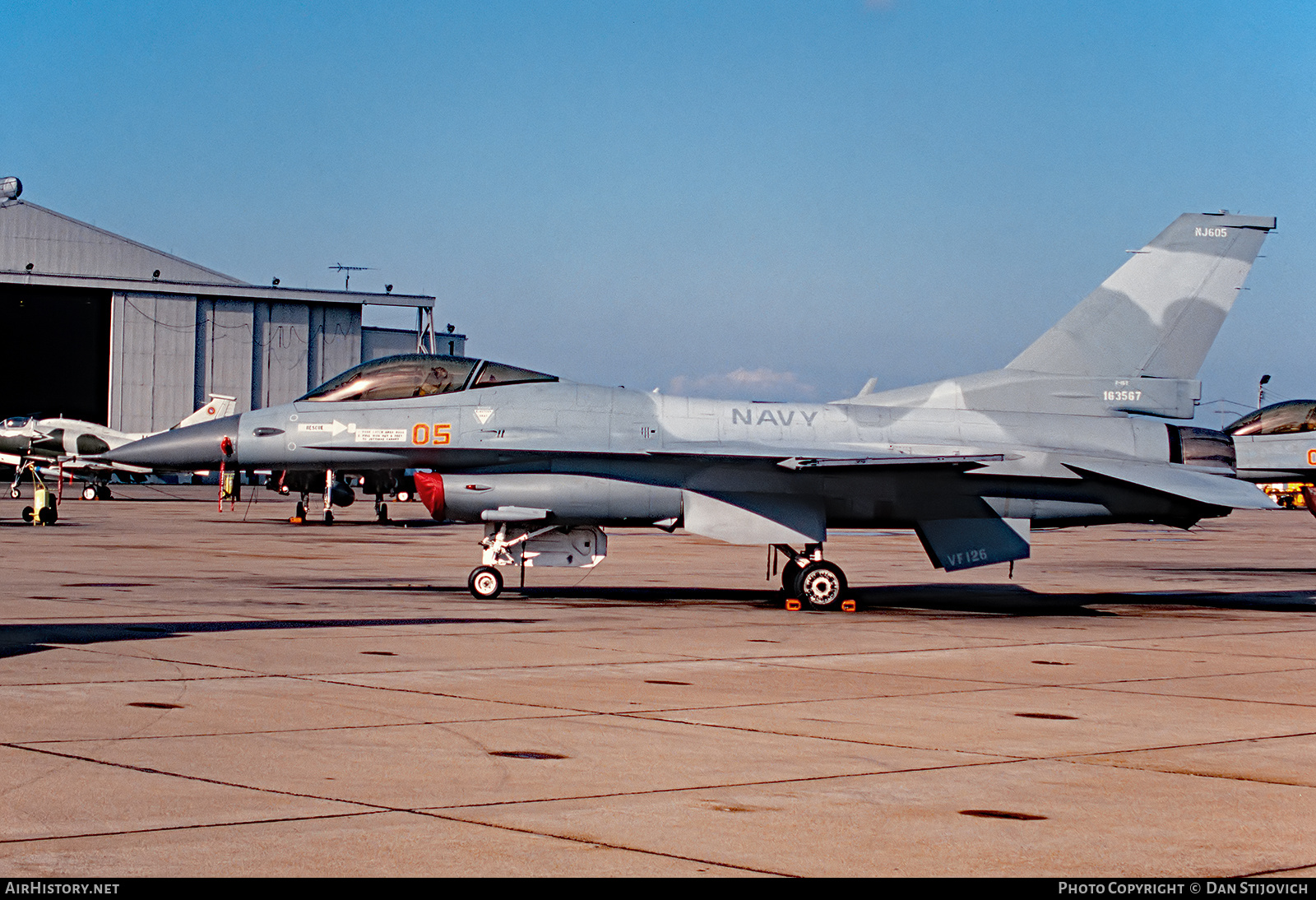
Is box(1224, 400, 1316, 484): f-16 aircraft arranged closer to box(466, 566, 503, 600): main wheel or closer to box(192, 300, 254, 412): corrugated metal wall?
box(466, 566, 503, 600): main wheel

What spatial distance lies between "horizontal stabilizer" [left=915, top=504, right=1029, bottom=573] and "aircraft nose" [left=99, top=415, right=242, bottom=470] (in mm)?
8389

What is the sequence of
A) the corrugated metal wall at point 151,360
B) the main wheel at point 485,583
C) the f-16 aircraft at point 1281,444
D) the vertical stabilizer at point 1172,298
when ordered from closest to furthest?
the main wheel at point 485,583
the vertical stabilizer at point 1172,298
the f-16 aircraft at point 1281,444
the corrugated metal wall at point 151,360

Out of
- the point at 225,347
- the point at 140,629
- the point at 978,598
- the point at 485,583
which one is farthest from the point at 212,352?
the point at 140,629

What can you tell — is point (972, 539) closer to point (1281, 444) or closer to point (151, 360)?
point (1281, 444)

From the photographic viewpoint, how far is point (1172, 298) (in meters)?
17.0

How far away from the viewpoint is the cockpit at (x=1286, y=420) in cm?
2267

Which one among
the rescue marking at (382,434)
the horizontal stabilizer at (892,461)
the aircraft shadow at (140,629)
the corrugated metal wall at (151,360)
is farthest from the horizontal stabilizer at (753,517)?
the corrugated metal wall at (151,360)

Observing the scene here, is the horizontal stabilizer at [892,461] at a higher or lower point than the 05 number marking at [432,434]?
lower

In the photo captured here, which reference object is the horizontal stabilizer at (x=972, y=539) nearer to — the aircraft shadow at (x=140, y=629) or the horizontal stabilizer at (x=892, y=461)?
the horizontal stabilizer at (x=892, y=461)

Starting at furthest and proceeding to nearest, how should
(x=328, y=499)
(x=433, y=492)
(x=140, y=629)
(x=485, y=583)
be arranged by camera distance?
(x=328, y=499), (x=485, y=583), (x=433, y=492), (x=140, y=629)

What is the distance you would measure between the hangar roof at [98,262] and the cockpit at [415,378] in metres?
53.8

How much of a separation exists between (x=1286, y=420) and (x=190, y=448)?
17518 mm

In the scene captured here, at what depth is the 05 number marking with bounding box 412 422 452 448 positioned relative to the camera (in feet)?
52.5

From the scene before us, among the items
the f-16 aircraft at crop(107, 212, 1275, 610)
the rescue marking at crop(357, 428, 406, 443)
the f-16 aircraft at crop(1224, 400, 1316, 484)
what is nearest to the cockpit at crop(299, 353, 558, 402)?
the f-16 aircraft at crop(107, 212, 1275, 610)
